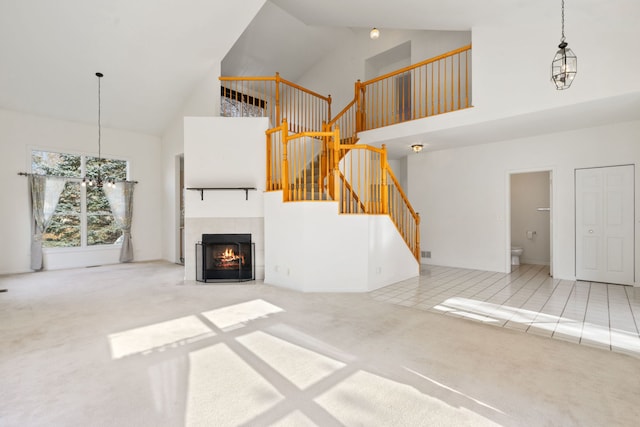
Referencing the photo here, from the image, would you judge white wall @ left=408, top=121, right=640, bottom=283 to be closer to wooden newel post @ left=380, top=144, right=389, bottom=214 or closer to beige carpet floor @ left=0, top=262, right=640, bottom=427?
wooden newel post @ left=380, top=144, right=389, bottom=214

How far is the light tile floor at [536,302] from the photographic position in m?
3.15

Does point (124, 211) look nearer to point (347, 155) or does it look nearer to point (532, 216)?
point (347, 155)

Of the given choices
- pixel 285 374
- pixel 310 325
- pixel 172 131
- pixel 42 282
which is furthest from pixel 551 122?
pixel 42 282

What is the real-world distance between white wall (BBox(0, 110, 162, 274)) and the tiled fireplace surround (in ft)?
10.5

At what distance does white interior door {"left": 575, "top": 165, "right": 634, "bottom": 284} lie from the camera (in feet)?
16.8

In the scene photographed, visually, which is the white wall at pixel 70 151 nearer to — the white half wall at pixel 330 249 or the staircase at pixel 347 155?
the staircase at pixel 347 155

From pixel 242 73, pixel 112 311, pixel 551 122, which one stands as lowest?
pixel 112 311

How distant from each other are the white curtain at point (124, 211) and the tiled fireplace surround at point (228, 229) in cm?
306

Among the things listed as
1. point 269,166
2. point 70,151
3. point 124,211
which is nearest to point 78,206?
point 124,211

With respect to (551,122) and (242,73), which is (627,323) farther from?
(242,73)

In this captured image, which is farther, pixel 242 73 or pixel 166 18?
pixel 242 73

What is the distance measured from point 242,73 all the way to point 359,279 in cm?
669

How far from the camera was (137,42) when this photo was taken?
5414 millimetres

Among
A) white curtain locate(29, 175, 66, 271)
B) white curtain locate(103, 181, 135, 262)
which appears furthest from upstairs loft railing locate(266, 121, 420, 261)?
white curtain locate(29, 175, 66, 271)
